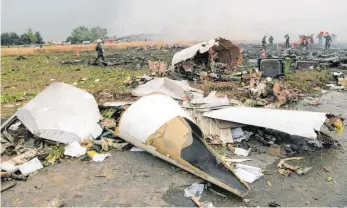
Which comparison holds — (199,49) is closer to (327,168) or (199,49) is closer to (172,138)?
(172,138)

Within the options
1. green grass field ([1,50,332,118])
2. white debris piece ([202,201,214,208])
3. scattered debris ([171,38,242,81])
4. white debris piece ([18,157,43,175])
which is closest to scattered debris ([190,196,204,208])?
white debris piece ([202,201,214,208])

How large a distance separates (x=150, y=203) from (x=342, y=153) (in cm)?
389

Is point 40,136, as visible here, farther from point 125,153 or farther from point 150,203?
point 150,203

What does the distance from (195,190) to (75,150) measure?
2.52m

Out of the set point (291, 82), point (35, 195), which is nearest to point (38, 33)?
point (291, 82)

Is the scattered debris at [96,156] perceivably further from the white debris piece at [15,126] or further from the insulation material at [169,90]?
the insulation material at [169,90]

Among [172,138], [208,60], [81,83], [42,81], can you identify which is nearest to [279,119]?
[172,138]

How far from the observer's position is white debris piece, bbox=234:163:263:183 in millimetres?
5094

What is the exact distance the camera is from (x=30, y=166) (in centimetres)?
546

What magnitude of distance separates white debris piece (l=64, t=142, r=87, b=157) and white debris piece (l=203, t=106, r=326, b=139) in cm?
265

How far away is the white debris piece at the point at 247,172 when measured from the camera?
5094 millimetres

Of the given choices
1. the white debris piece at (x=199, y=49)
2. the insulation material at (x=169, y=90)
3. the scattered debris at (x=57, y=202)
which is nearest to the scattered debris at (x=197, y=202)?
the scattered debris at (x=57, y=202)

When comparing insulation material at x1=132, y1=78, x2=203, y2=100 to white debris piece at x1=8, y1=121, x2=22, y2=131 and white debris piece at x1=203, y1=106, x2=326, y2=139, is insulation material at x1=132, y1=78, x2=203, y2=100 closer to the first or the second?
white debris piece at x1=203, y1=106, x2=326, y2=139

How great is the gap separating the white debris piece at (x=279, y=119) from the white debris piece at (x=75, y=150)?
8.70ft
